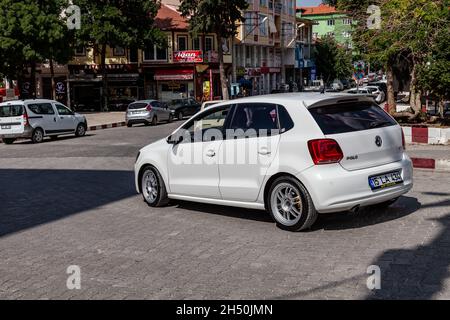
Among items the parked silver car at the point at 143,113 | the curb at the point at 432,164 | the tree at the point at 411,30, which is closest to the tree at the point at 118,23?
the parked silver car at the point at 143,113

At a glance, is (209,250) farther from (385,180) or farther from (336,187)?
(385,180)

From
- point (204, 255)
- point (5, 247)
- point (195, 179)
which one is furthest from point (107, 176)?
point (204, 255)

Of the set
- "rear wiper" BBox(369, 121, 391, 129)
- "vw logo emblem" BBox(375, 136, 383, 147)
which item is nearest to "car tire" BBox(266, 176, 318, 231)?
"vw logo emblem" BBox(375, 136, 383, 147)

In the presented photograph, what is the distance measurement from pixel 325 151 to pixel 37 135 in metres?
18.0

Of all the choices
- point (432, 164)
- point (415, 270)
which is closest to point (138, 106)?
point (432, 164)

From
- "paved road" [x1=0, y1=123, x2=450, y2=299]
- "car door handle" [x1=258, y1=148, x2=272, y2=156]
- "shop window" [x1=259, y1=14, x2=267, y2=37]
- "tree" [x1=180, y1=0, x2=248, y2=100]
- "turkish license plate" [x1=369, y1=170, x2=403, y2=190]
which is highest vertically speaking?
"shop window" [x1=259, y1=14, x2=267, y2=37]

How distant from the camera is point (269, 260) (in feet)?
19.1

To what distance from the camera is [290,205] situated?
22.7 ft

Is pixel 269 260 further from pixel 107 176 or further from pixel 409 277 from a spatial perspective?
pixel 107 176

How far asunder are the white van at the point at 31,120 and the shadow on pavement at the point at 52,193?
9007 millimetres

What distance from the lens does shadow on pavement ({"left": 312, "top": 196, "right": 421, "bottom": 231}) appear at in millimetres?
7180

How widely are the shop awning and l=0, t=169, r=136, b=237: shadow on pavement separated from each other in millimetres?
37688

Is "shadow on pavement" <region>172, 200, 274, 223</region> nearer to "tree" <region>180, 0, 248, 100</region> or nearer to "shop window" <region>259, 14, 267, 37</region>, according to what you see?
"tree" <region>180, 0, 248, 100</region>

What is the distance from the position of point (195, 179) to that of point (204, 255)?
2067mm
